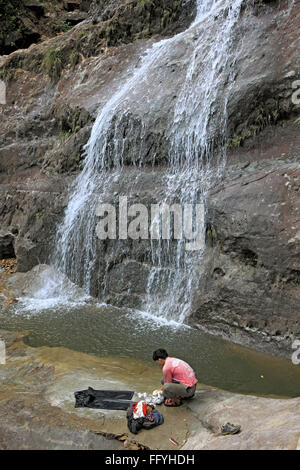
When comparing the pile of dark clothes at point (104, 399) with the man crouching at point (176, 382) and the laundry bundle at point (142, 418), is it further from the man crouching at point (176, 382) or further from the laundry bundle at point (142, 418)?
the man crouching at point (176, 382)

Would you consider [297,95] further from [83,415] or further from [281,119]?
[83,415]

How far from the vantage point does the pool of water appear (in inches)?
219

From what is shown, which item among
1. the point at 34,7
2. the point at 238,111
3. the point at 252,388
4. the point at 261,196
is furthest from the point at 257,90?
the point at 34,7

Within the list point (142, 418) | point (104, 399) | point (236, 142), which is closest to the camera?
point (142, 418)

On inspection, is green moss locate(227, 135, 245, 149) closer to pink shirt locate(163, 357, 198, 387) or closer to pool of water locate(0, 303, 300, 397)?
pool of water locate(0, 303, 300, 397)

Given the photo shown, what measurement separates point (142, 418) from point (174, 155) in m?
6.72

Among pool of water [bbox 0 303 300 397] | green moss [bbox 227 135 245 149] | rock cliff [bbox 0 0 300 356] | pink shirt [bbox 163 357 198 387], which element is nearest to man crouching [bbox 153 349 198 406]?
pink shirt [bbox 163 357 198 387]

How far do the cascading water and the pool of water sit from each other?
79 cm

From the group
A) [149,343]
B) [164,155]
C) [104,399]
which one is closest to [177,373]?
[104,399]

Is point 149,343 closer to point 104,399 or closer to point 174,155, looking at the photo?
point 104,399

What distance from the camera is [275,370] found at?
582cm

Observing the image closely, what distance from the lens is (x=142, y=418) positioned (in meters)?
4.03

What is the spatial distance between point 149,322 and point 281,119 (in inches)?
207

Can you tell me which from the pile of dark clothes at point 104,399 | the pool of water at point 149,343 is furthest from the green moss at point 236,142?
the pile of dark clothes at point 104,399
